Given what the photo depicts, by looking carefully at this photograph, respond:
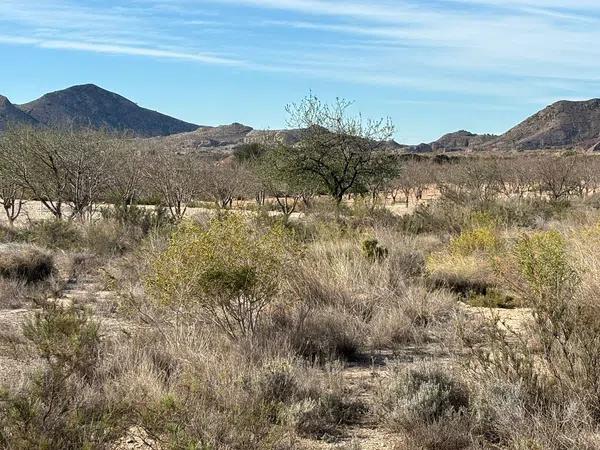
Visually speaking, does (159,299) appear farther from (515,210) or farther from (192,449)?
(515,210)

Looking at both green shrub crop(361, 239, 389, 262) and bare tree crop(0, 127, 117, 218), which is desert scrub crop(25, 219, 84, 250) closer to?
bare tree crop(0, 127, 117, 218)

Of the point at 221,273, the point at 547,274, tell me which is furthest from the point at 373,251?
the point at 547,274

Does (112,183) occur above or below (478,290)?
Result: above

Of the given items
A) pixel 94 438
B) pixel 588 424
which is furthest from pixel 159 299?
pixel 588 424

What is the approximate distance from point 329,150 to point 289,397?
2175 centimetres

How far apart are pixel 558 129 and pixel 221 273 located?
177368 mm

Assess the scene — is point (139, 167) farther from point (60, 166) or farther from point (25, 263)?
point (25, 263)

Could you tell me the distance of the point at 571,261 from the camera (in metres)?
8.30

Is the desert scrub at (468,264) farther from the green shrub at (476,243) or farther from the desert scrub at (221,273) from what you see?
the desert scrub at (221,273)

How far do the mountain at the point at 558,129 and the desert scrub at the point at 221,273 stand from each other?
6255 inches

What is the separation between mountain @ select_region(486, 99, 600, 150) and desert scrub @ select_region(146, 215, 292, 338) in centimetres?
15887

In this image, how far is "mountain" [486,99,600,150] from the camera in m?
163

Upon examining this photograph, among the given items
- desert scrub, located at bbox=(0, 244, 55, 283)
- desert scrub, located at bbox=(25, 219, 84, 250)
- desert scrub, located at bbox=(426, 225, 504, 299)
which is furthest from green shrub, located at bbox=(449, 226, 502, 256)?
desert scrub, located at bbox=(25, 219, 84, 250)

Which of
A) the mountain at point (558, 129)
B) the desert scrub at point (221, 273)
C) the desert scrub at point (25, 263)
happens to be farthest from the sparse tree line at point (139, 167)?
the mountain at point (558, 129)
